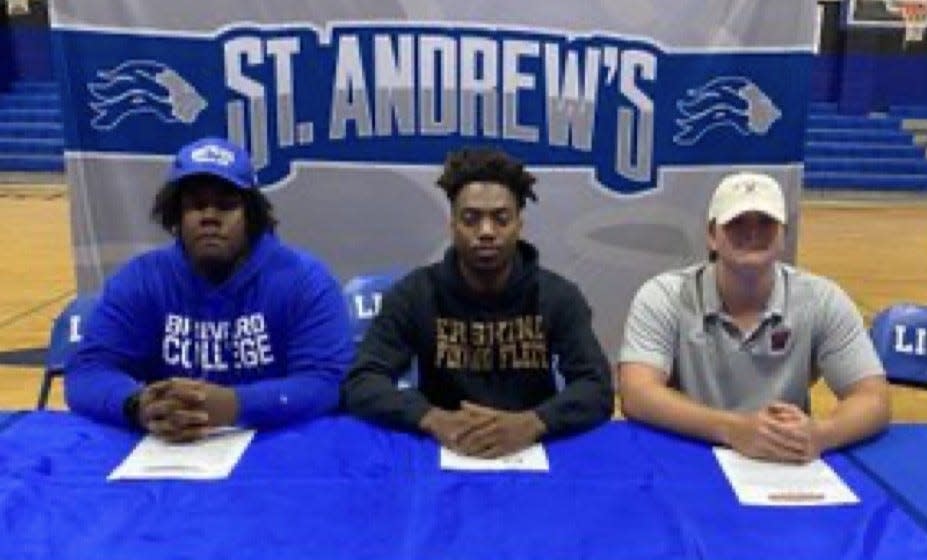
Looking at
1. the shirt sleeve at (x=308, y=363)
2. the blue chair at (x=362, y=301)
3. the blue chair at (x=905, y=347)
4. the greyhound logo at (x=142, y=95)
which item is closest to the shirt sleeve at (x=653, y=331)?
the shirt sleeve at (x=308, y=363)

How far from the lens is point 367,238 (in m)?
3.71

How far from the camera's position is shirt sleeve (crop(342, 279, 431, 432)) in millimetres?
2010

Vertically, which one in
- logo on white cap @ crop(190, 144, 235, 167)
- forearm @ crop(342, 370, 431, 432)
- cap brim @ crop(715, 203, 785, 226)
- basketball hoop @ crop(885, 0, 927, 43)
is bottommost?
forearm @ crop(342, 370, 431, 432)

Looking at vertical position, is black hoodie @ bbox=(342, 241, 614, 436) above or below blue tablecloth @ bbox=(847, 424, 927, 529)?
above

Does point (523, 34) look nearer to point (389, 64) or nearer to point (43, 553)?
point (389, 64)

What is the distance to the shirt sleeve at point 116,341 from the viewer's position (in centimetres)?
211

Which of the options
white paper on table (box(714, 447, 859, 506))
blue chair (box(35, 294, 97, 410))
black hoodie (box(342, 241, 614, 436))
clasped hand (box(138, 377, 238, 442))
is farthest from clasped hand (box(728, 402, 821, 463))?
blue chair (box(35, 294, 97, 410))

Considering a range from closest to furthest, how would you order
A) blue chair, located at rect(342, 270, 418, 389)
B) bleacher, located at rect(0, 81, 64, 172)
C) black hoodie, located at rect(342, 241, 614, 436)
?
black hoodie, located at rect(342, 241, 614, 436)
blue chair, located at rect(342, 270, 418, 389)
bleacher, located at rect(0, 81, 64, 172)

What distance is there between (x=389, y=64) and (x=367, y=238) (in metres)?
0.64

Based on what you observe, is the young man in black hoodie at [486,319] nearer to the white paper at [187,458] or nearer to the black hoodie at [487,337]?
the black hoodie at [487,337]

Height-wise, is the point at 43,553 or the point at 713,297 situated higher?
the point at 713,297

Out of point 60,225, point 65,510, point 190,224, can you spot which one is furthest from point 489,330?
point 60,225

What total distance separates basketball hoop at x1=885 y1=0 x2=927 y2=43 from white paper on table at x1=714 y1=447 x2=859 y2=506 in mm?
11995

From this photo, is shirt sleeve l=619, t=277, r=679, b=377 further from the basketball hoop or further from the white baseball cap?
the basketball hoop
